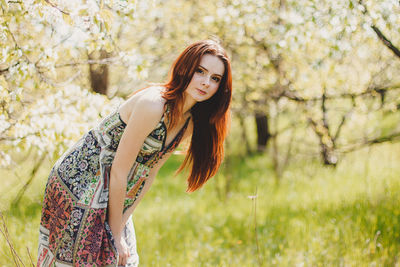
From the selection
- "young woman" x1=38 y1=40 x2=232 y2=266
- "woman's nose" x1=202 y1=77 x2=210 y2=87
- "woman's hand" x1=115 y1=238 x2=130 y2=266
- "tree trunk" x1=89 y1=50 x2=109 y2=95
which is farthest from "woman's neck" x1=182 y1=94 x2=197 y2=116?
"tree trunk" x1=89 y1=50 x2=109 y2=95

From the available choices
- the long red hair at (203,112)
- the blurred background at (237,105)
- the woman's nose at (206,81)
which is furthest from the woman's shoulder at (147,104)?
the blurred background at (237,105)

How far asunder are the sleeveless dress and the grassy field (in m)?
0.62

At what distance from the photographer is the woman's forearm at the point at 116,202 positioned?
187cm

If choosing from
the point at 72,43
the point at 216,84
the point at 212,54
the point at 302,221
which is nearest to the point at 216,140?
the point at 216,84

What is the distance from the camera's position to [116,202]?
188 centimetres

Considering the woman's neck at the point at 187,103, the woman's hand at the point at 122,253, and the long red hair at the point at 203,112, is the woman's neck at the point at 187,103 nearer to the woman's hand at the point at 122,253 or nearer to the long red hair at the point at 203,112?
the long red hair at the point at 203,112

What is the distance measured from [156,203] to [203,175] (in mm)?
4640

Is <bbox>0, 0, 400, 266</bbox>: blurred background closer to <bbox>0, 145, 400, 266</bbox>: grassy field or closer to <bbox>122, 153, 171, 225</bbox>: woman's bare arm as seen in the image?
<bbox>0, 145, 400, 266</bbox>: grassy field

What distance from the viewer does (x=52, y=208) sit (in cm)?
199

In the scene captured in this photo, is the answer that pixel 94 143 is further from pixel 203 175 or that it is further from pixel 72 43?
pixel 72 43

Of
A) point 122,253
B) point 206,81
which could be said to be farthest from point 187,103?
point 122,253

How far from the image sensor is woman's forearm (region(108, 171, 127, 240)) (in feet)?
6.13

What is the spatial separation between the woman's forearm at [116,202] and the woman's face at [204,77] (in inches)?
25.1

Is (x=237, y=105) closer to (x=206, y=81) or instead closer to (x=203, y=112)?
(x=203, y=112)
